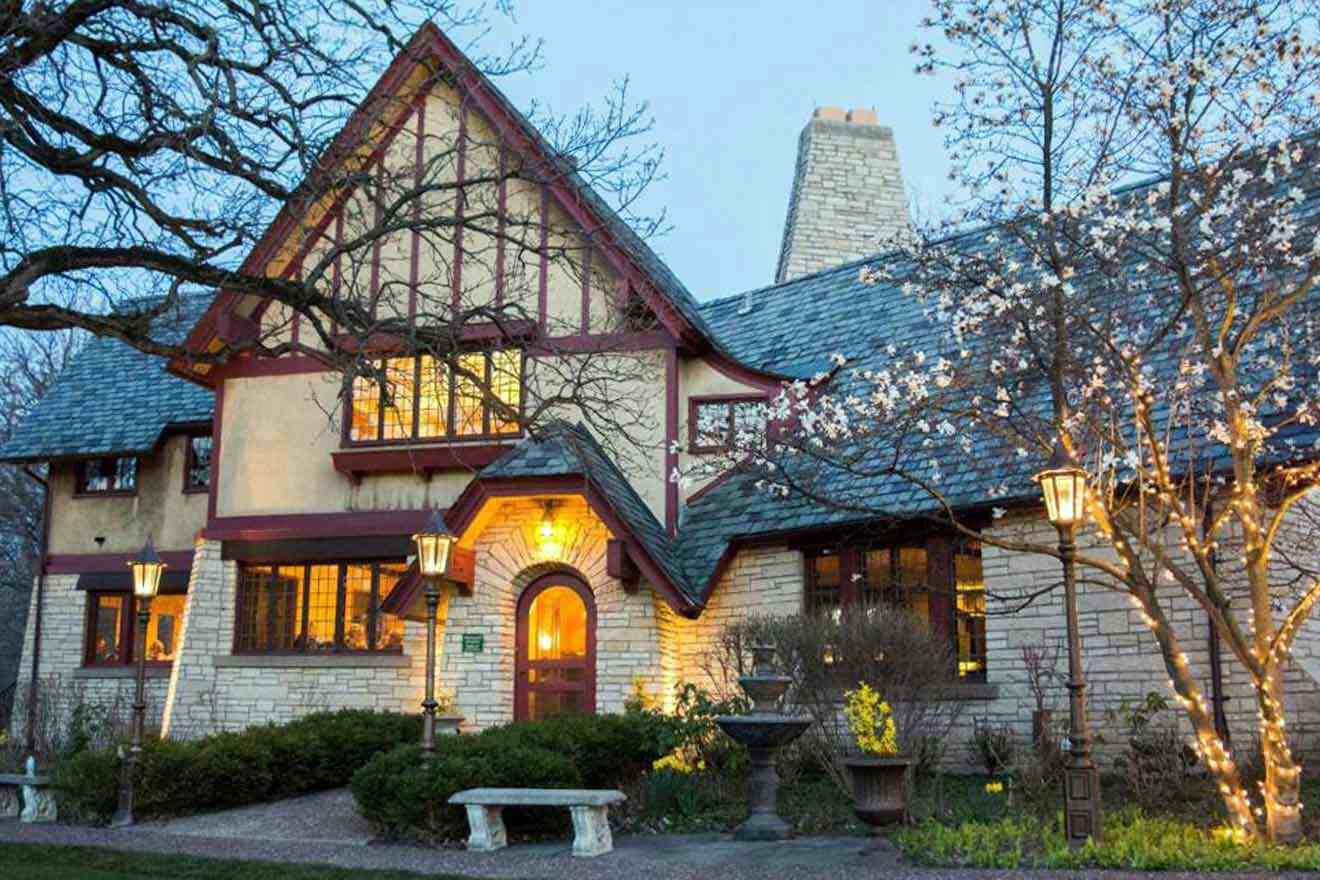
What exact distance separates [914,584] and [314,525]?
28.6 ft

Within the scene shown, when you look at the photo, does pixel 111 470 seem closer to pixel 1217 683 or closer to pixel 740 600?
pixel 740 600

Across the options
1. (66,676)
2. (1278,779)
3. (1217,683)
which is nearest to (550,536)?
(1217,683)

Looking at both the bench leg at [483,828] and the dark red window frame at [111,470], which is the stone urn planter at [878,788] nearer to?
the bench leg at [483,828]

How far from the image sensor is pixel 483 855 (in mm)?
11562

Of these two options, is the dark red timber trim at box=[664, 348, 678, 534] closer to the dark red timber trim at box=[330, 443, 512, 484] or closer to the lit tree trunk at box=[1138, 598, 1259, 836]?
the dark red timber trim at box=[330, 443, 512, 484]

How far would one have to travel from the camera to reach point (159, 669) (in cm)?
2186

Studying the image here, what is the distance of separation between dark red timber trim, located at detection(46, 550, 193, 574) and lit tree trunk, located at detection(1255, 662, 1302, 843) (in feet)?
56.4

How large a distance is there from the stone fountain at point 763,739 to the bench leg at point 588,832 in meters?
1.17

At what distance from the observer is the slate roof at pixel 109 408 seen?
22516 mm

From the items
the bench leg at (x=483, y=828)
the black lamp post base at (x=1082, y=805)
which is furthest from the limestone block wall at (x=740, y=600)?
the black lamp post base at (x=1082, y=805)

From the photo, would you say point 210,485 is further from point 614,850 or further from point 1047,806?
point 1047,806

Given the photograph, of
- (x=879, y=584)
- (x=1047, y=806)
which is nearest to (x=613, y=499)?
(x=879, y=584)

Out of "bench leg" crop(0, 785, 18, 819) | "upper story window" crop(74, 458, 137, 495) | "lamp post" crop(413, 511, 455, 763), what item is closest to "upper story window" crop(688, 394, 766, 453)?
"lamp post" crop(413, 511, 455, 763)

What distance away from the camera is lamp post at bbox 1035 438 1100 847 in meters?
9.66
